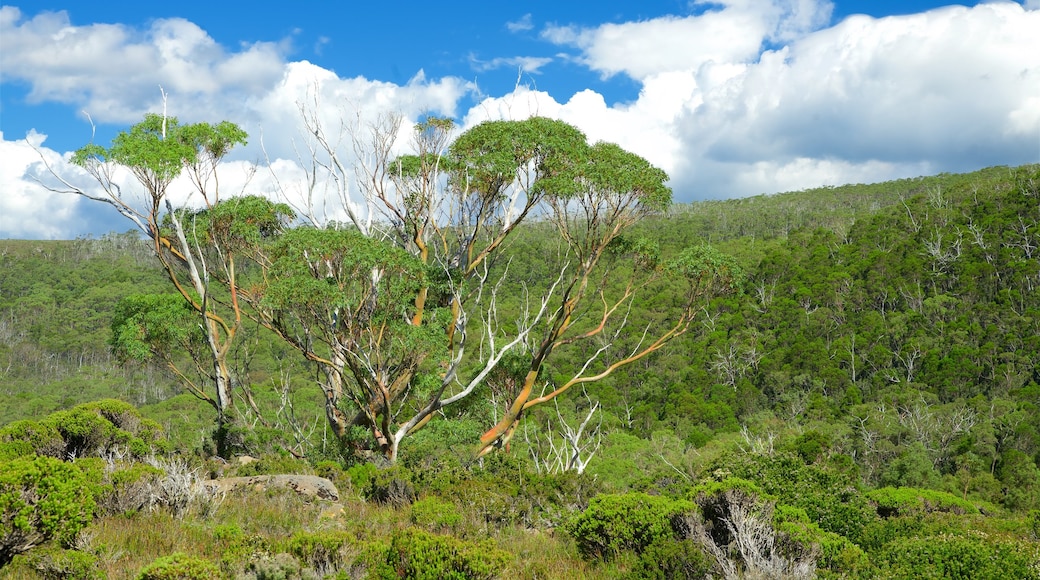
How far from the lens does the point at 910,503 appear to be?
1412cm

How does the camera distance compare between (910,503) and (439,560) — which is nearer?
(439,560)

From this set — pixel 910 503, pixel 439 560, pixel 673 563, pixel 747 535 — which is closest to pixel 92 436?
pixel 439 560

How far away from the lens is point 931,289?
5909 centimetres

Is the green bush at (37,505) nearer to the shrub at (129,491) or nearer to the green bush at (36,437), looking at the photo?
the shrub at (129,491)

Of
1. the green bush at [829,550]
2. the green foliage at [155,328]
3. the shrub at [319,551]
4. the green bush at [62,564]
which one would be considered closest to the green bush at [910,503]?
the green bush at [829,550]

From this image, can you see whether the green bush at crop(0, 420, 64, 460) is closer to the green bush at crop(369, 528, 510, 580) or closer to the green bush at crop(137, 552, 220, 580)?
the green bush at crop(137, 552, 220, 580)

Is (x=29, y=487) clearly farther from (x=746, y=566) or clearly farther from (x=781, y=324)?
(x=781, y=324)

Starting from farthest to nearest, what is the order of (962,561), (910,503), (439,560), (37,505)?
(910,503)
(962,561)
(439,560)
(37,505)

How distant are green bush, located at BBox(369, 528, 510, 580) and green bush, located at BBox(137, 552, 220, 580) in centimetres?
121

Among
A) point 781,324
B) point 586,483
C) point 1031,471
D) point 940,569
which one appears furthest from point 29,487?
point 781,324

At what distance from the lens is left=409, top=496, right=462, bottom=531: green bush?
7285mm

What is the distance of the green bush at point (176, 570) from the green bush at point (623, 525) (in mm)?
3506

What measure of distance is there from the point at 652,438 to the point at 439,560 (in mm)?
43725

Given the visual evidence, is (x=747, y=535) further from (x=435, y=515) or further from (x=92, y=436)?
(x=92, y=436)
